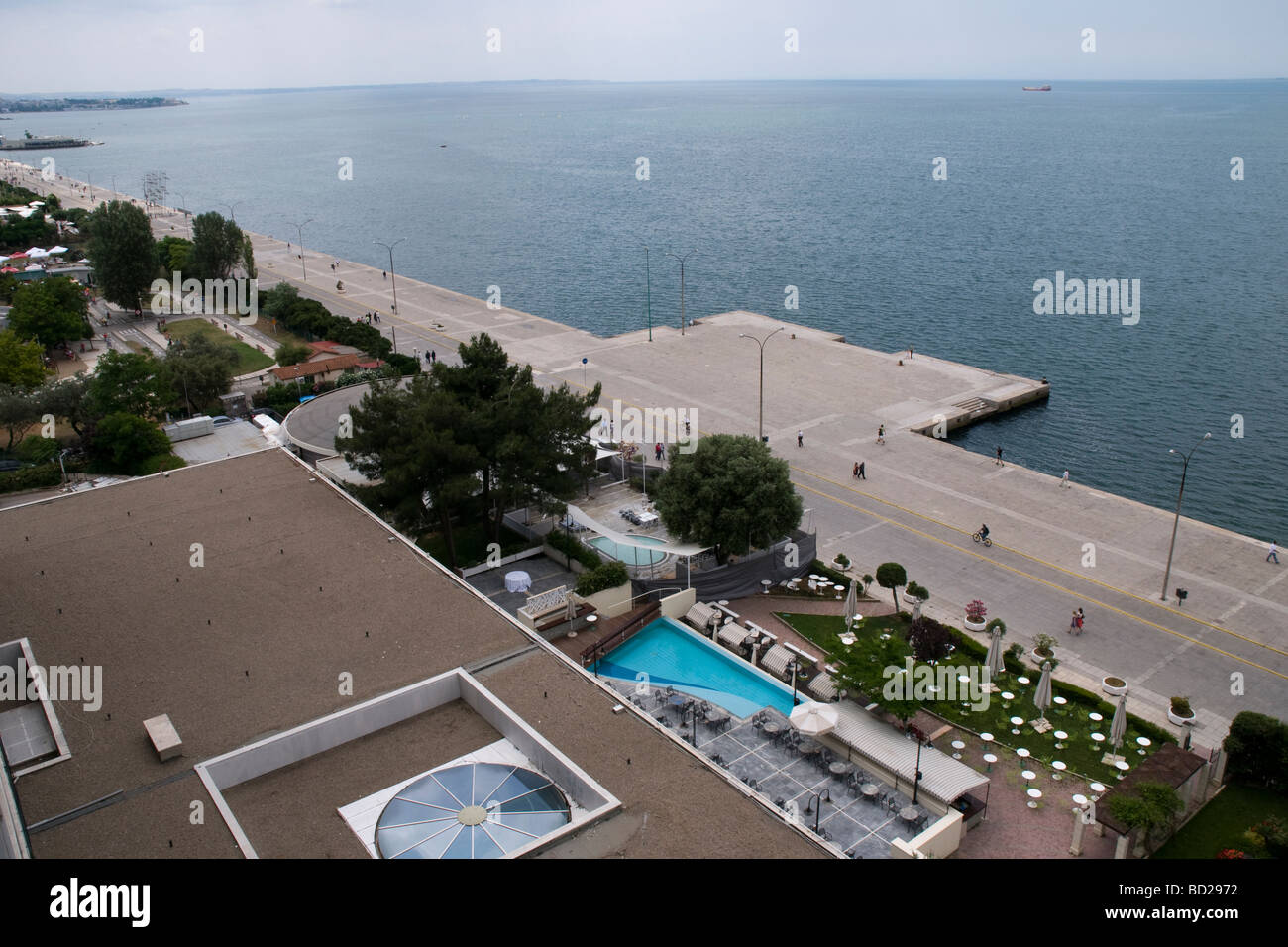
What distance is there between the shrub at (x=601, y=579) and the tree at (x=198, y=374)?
33.6 meters

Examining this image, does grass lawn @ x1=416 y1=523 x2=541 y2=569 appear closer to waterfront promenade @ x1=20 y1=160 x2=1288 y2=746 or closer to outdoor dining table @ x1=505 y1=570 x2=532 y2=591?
outdoor dining table @ x1=505 y1=570 x2=532 y2=591

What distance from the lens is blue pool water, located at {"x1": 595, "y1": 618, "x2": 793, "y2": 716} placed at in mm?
30469

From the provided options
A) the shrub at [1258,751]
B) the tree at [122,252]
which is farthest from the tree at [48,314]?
the shrub at [1258,751]

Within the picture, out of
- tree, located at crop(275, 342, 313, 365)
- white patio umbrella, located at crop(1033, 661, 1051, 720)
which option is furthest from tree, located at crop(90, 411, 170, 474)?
white patio umbrella, located at crop(1033, 661, 1051, 720)

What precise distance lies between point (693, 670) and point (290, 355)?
46.4 m

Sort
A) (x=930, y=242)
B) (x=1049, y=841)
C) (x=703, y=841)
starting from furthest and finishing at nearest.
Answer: (x=930, y=242) → (x=1049, y=841) → (x=703, y=841)

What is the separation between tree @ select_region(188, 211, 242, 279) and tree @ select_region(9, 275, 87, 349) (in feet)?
47.6

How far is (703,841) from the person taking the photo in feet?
60.9

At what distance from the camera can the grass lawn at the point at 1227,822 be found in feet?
82.3

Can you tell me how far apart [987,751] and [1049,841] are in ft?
12.3

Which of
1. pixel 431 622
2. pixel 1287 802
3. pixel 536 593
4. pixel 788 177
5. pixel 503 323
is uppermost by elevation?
pixel 788 177

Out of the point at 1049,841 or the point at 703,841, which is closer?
the point at 703,841

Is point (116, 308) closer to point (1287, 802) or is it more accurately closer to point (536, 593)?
point (536, 593)

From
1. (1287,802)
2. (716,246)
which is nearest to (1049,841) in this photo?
(1287,802)
